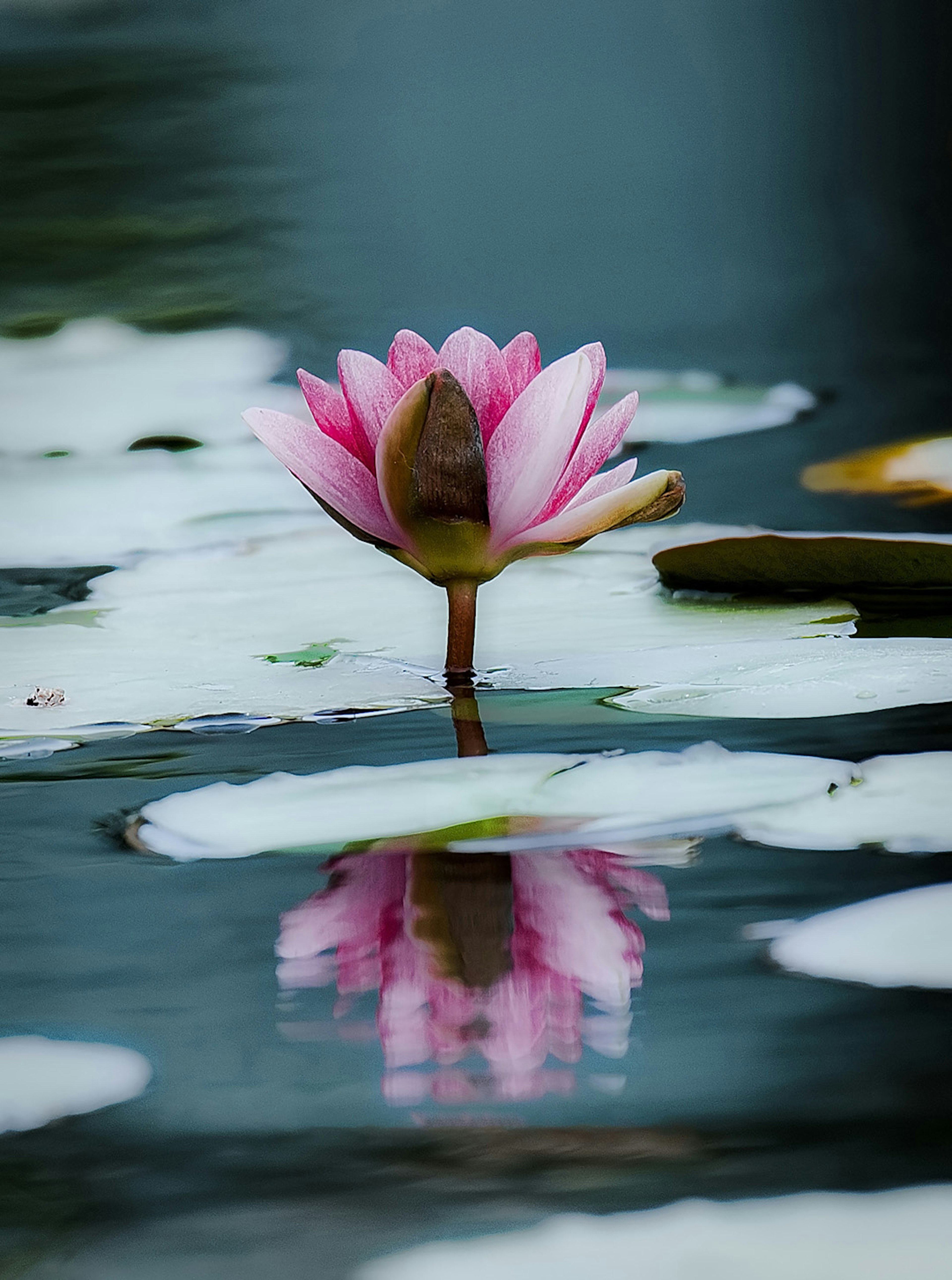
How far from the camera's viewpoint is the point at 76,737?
0.36 meters

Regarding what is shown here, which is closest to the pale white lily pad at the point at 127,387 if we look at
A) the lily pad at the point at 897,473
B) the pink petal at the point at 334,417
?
the lily pad at the point at 897,473

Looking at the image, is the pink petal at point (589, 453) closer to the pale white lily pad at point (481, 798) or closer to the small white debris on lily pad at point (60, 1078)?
the pale white lily pad at point (481, 798)

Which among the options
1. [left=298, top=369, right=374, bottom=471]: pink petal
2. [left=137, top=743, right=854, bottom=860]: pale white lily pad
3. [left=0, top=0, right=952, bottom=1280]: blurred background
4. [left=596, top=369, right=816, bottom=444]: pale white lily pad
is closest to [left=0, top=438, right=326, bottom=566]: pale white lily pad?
[left=0, top=0, right=952, bottom=1280]: blurred background

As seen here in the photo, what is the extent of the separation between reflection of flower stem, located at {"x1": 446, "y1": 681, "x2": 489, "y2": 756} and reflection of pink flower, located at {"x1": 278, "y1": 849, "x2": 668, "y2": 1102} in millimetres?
82

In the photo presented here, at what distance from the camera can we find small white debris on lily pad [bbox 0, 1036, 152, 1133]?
15cm

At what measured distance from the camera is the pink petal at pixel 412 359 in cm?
39

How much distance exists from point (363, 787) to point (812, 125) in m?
1.26

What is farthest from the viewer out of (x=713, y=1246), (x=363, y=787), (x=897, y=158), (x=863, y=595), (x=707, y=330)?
(x=897, y=158)

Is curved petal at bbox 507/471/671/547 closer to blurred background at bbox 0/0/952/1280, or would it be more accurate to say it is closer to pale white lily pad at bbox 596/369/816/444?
blurred background at bbox 0/0/952/1280

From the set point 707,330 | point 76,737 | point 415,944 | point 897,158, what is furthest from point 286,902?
point 897,158

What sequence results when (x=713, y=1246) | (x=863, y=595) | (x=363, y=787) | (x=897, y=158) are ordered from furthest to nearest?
(x=897, y=158) → (x=863, y=595) → (x=363, y=787) → (x=713, y=1246)

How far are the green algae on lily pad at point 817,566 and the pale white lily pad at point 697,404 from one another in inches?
13.3

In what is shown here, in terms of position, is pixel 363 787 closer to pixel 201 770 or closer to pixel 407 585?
pixel 201 770

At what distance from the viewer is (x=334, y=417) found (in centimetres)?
40
